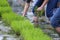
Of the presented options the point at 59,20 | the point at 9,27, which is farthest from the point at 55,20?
the point at 9,27

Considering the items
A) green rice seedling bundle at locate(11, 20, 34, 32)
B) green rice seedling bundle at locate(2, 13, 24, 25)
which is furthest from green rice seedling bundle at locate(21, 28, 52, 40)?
green rice seedling bundle at locate(2, 13, 24, 25)

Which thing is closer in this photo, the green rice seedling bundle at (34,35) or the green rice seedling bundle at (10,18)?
the green rice seedling bundle at (34,35)

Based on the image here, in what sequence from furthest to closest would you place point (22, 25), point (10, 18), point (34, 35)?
point (10, 18), point (22, 25), point (34, 35)

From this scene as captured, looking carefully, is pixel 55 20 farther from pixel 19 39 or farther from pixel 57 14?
pixel 19 39

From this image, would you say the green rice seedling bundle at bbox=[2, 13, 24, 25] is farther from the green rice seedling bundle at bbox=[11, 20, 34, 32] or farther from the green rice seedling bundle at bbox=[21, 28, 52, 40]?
the green rice seedling bundle at bbox=[21, 28, 52, 40]

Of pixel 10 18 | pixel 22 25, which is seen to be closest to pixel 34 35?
pixel 22 25

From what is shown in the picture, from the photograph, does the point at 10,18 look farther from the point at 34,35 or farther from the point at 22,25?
the point at 34,35

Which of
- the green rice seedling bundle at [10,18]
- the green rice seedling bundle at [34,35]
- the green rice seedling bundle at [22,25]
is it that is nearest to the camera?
the green rice seedling bundle at [34,35]

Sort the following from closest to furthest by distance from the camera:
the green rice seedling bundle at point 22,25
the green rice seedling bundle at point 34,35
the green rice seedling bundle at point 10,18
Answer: the green rice seedling bundle at point 34,35 → the green rice seedling bundle at point 22,25 → the green rice seedling bundle at point 10,18

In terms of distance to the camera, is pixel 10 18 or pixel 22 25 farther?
pixel 10 18

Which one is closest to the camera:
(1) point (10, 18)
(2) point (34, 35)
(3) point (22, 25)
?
(2) point (34, 35)

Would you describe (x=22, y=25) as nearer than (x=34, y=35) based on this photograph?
No

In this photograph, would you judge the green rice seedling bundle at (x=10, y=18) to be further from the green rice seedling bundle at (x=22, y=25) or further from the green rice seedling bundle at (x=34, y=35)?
the green rice seedling bundle at (x=34, y=35)

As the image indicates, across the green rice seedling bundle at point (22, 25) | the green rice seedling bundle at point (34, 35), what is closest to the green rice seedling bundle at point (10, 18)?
the green rice seedling bundle at point (22, 25)
